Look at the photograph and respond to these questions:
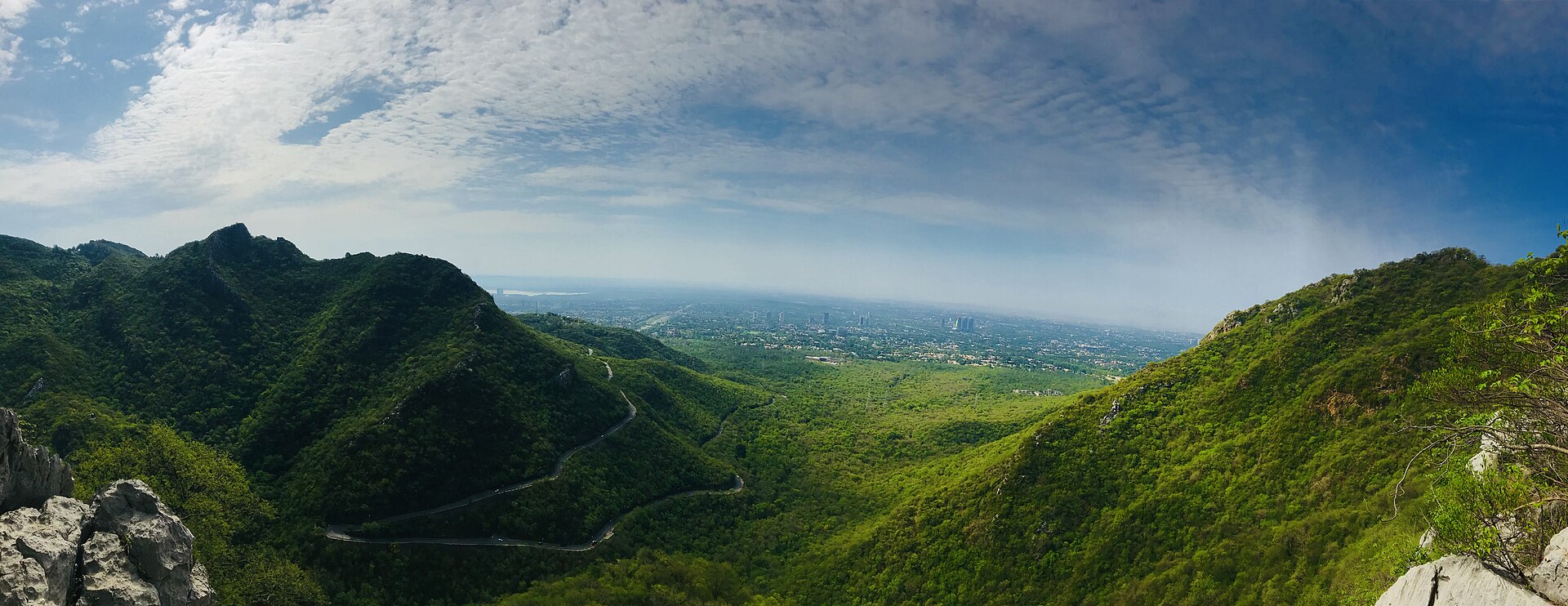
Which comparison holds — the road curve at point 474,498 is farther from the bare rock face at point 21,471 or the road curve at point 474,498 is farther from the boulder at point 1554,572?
the boulder at point 1554,572

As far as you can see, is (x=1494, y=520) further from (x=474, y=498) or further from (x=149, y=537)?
(x=474, y=498)

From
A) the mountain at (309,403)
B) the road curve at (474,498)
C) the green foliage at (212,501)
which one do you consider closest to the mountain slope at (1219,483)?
the road curve at (474,498)

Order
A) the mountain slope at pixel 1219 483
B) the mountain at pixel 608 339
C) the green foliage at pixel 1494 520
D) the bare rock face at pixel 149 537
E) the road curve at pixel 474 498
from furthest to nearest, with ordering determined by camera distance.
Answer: the mountain at pixel 608 339 < the road curve at pixel 474 498 < the mountain slope at pixel 1219 483 < the bare rock face at pixel 149 537 < the green foliage at pixel 1494 520

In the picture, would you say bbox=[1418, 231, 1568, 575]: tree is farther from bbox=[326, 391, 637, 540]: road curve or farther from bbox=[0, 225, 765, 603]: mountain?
bbox=[326, 391, 637, 540]: road curve

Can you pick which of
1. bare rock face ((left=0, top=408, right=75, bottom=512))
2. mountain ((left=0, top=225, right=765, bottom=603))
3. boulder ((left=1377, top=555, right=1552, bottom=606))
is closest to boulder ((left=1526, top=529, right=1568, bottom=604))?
boulder ((left=1377, top=555, right=1552, bottom=606))

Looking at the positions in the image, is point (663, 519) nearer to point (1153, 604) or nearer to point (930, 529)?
point (930, 529)

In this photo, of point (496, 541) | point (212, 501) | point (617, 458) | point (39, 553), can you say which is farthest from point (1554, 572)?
point (212, 501)
